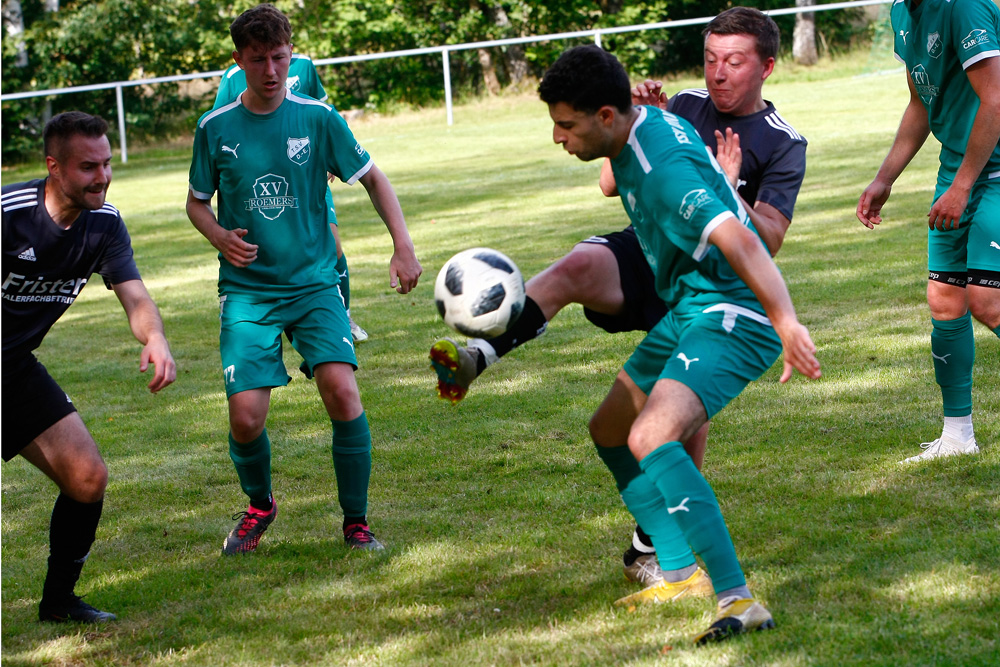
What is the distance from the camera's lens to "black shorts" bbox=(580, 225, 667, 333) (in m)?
4.03

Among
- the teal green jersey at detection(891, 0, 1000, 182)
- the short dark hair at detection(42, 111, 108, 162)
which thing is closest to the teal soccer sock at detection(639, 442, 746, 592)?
the short dark hair at detection(42, 111, 108, 162)

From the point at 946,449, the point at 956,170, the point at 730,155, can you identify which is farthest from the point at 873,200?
the point at 730,155

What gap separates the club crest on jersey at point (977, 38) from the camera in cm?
456

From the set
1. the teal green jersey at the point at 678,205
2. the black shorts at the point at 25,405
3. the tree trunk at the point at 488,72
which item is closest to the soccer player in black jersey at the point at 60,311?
the black shorts at the point at 25,405

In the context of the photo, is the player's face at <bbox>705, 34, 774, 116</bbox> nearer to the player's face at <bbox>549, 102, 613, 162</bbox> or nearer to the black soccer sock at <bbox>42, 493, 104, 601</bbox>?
the player's face at <bbox>549, 102, 613, 162</bbox>

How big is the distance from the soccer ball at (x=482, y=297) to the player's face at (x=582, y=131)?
57 cm

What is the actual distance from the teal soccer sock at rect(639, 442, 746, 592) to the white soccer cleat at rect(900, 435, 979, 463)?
6.93ft

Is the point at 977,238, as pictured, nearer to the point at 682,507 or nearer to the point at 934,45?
the point at 934,45

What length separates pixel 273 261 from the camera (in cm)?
462

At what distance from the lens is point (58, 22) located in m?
28.7

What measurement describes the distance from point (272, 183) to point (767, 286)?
2324 millimetres

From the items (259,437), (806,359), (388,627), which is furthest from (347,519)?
(806,359)

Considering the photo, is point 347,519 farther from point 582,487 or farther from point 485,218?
point 485,218

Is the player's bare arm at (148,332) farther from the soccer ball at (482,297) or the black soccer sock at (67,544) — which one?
the soccer ball at (482,297)
